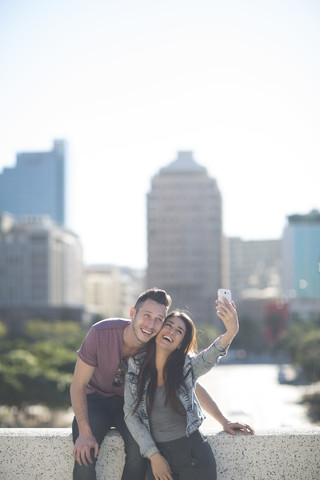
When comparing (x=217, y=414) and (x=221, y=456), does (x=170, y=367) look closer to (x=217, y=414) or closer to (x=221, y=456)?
(x=217, y=414)

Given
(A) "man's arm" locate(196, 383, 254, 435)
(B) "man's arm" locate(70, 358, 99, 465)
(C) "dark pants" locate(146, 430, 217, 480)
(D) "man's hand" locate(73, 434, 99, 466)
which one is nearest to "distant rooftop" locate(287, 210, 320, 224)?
(A) "man's arm" locate(196, 383, 254, 435)

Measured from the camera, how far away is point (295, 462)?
20.9 feet

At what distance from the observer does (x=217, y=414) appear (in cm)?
669

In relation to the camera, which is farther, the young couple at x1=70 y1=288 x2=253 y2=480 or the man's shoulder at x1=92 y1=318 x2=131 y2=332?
the man's shoulder at x1=92 y1=318 x2=131 y2=332

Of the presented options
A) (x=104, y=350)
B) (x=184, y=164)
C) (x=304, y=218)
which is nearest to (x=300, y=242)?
(x=304, y=218)

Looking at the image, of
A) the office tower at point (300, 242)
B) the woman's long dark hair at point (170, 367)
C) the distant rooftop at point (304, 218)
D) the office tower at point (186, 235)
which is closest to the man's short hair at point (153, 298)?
the woman's long dark hair at point (170, 367)

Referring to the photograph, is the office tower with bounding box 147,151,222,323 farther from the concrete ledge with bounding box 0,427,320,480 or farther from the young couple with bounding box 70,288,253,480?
the concrete ledge with bounding box 0,427,320,480

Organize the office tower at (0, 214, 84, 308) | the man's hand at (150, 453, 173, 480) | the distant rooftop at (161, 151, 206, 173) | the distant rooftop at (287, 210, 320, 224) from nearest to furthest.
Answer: the man's hand at (150, 453, 173, 480) → the distant rooftop at (161, 151, 206, 173) → the office tower at (0, 214, 84, 308) → the distant rooftop at (287, 210, 320, 224)

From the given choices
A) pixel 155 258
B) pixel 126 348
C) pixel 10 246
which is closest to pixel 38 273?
pixel 10 246

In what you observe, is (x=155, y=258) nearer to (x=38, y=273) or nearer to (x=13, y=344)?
(x=38, y=273)

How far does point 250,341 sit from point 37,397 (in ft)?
328

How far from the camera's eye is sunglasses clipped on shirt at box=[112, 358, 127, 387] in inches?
255

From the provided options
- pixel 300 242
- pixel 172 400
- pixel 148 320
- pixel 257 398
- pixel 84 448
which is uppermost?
pixel 300 242

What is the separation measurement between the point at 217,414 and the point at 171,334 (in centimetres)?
87
